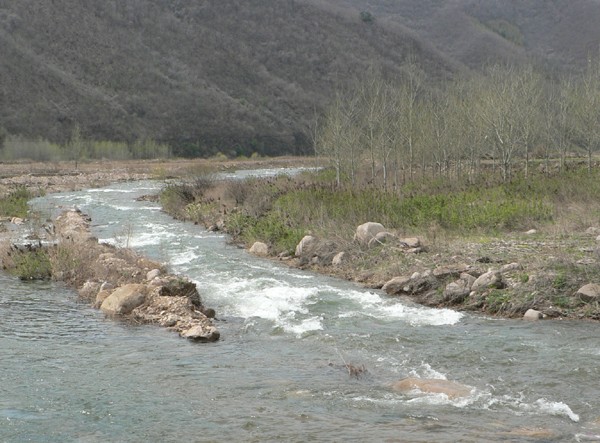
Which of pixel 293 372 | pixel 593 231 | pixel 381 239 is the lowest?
pixel 293 372

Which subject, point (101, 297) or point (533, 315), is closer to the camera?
point (533, 315)

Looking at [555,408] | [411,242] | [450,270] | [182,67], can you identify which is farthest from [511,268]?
[182,67]

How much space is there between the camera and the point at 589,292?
1266 cm

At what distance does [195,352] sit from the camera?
1116 centimetres

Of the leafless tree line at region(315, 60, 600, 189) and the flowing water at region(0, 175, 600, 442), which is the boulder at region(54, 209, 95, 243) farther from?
the leafless tree line at region(315, 60, 600, 189)

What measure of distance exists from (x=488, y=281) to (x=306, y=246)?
669 centimetres

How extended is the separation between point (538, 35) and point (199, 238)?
181490 mm

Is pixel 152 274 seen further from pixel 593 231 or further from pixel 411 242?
pixel 593 231

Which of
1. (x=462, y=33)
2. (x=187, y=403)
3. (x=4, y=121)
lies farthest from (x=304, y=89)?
(x=187, y=403)

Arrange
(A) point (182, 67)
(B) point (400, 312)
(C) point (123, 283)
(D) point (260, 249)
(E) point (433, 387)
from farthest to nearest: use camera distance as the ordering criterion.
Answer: (A) point (182, 67) < (D) point (260, 249) < (C) point (123, 283) < (B) point (400, 312) < (E) point (433, 387)

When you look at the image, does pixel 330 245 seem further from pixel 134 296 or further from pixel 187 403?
pixel 187 403

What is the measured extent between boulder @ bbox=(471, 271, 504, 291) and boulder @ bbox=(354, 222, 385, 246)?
488 centimetres

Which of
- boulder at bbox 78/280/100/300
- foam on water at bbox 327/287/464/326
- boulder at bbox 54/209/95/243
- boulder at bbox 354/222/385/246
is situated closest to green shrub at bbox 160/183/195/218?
boulder at bbox 54/209/95/243

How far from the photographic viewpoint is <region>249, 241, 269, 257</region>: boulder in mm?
20844
